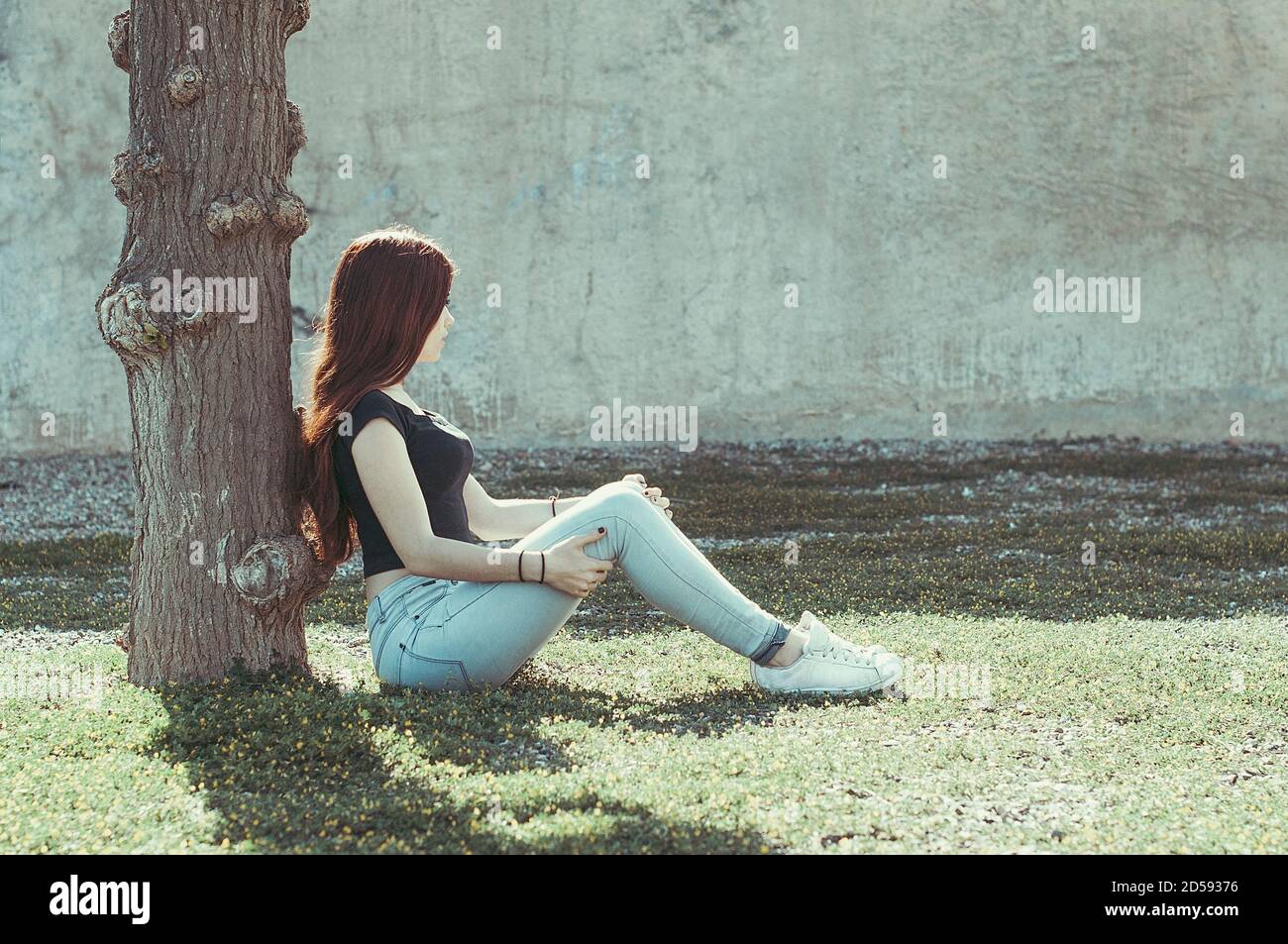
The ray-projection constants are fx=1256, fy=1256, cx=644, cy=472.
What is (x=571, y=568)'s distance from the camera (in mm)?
3951

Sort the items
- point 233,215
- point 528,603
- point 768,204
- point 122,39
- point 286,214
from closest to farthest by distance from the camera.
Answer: point 528,603, point 233,215, point 286,214, point 122,39, point 768,204

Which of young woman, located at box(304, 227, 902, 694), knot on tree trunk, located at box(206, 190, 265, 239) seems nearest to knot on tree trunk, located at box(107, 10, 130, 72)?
knot on tree trunk, located at box(206, 190, 265, 239)

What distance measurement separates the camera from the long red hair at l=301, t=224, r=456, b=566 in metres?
4.07

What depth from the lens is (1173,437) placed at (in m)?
13.4

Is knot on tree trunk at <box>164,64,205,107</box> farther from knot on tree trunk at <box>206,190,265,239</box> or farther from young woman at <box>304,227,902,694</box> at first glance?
young woman at <box>304,227,902,694</box>

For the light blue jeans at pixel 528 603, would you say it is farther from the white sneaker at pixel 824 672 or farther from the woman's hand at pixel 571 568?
the white sneaker at pixel 824 672

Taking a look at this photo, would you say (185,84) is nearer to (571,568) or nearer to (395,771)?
(571,568)

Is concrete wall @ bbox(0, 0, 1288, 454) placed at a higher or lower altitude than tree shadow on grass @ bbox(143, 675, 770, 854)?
higher

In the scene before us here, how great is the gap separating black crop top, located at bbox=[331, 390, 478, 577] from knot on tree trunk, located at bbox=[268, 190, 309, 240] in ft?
2.76

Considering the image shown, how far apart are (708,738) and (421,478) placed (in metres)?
1.26

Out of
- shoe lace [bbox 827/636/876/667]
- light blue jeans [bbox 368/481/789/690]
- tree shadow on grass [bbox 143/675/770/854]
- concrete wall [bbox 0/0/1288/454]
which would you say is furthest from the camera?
concrete wall [bbox 0/0/1288/454]

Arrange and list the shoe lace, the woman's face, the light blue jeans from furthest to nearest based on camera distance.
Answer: the shoe lace → the woman's face → the light blue jeans

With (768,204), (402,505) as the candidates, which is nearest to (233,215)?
(402,505)
